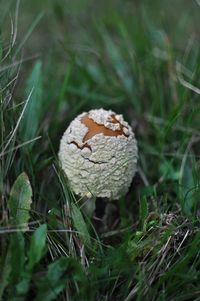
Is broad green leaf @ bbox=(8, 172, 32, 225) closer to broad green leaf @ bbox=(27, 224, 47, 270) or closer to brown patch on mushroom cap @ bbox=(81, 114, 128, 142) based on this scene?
broad green leaf @ bbox=(27, 224, 47, 270)

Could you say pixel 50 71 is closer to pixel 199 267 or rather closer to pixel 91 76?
pixel 91 76

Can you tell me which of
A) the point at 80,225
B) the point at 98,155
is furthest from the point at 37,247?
the point at 98,155

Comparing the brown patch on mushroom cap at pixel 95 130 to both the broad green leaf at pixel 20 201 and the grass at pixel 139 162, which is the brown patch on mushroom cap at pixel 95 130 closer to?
the grass at pixel 139 162

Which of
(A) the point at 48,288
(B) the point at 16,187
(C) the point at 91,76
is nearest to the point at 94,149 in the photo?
(B) the point at 16,187

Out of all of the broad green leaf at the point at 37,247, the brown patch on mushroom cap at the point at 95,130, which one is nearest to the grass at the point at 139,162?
the broad green leaf at the point at 37,247

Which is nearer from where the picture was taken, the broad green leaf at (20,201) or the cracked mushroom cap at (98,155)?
the broad green leaf at (20,201)

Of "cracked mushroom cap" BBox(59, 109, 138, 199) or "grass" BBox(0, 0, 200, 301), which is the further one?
"cracked mushroom cap" BBox(59, 109, 138, 199)

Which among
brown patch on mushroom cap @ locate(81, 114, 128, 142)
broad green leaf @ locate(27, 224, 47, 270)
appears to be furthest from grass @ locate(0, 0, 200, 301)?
brown patch on mushroom cap @ locate(81, 114, 128, 142)
